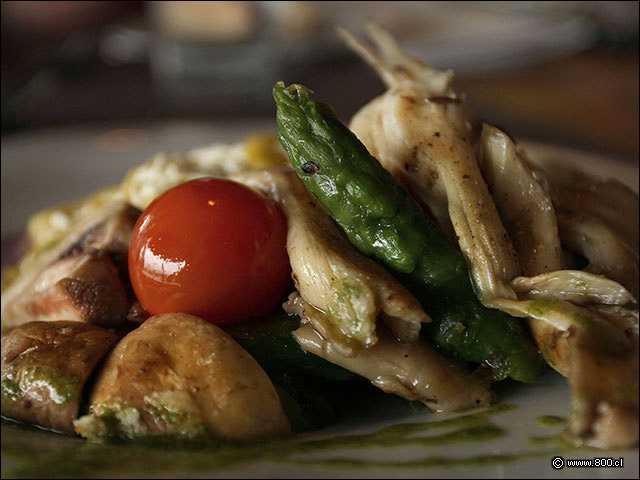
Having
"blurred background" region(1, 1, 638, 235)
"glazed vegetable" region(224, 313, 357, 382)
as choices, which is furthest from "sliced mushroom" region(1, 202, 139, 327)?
"blurred background" region(1, 1, 638, 235)

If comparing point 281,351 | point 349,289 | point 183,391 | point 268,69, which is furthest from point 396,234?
point 268,69

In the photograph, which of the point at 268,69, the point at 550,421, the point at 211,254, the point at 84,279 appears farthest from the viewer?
the point at 268,69

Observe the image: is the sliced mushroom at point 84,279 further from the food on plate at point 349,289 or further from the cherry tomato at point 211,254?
the cherry tomato at point 211,254

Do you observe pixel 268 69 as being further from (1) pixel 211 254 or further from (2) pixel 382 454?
(2) pixel 382 454

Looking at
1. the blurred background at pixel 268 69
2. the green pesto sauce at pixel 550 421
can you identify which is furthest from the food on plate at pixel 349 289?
the blurred background at pixel 268 69

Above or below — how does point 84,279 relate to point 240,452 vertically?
above

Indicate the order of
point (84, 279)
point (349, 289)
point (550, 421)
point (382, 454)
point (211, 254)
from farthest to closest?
point (84, 279), point (211, 254), point (349, 289), point (550, 421), point (382, 454)

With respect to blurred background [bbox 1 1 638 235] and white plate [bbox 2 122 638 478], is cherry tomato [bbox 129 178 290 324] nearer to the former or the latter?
white plate [bbox 2 122 638 478]
